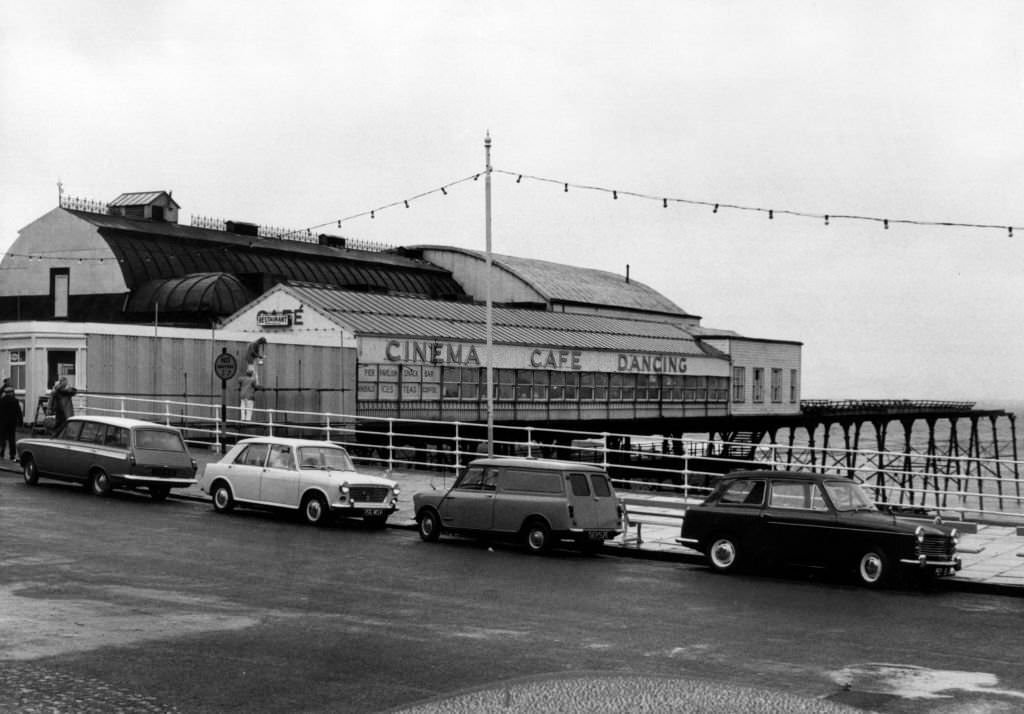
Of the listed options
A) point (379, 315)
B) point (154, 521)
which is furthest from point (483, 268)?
point (154, 521)

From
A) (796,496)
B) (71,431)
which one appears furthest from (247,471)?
(796,496)

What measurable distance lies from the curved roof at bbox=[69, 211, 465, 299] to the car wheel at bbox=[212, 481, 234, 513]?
33.1m

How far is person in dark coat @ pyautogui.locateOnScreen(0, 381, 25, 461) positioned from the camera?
3038cm

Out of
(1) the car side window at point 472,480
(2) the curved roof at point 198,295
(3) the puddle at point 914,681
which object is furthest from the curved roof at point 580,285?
(3) the puddle at point 914,681

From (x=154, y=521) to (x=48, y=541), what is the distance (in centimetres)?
327

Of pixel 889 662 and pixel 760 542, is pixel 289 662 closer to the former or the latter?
pixel 889 662

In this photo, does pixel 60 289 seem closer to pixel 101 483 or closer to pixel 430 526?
pixel 101 483

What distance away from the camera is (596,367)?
63.2m

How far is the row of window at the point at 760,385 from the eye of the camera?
77.4 m

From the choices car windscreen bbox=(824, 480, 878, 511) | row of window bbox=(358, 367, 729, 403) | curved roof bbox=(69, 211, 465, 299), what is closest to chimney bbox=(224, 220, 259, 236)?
curved roof bbox=(69, 211, 465, 299)

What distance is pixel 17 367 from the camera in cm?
3806

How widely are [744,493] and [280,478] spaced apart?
29.0 feet

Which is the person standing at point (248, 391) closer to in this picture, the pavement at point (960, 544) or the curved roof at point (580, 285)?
the pavement at point (960, 544)

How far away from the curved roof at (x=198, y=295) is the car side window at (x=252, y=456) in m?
28.8
